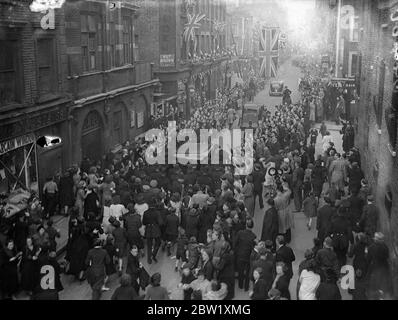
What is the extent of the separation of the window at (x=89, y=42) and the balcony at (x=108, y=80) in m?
0.42

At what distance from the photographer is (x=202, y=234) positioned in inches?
547

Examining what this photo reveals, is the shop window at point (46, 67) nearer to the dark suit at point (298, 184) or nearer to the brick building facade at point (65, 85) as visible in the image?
the brick building facade at point (65, 85)

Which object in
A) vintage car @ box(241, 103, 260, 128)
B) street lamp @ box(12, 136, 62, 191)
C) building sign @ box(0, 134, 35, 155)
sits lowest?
vintage car @ box(241, 103, 260, 128)

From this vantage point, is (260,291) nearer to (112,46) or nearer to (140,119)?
(112,46)

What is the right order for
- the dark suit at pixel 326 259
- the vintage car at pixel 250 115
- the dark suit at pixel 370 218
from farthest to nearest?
1. the vintage car at pixel 250 115
2. the dark suit at pixel 370 218
3. the dark suit at pixel 326 259

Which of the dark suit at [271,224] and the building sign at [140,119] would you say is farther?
the building sign at [140,119]

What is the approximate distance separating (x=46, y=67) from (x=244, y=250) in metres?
11.0

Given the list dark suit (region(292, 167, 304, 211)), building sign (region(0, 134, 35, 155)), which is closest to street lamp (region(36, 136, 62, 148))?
building sign (region(0, 134, 35, 155))

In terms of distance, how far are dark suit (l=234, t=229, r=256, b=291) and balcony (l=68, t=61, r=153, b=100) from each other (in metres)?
11.4

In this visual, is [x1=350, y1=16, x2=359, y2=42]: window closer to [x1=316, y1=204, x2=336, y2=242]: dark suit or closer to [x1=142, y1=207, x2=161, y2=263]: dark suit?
[x1=316, y1=204, x2=336, y2=242]: dark suit

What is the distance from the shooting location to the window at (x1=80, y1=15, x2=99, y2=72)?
23.0m

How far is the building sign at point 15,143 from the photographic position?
16230 millimetres

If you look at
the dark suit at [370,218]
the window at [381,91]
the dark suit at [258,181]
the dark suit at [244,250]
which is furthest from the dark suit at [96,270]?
the window at [381,91]
